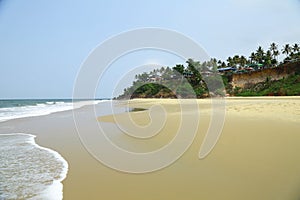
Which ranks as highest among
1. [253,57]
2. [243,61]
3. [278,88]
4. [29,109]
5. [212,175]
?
[253,57]

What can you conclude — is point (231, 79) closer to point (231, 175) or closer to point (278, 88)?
point (278, 88)

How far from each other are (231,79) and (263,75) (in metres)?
5.11

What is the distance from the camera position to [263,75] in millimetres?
29500

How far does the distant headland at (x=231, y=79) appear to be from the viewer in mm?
25812

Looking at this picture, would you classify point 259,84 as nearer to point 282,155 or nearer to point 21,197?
point 282,155

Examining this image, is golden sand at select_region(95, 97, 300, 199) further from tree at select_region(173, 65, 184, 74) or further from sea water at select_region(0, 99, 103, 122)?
tree at select_region(173, 65, 184, 74)

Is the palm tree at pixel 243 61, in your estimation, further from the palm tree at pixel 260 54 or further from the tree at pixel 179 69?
the tree at pixel 179 69

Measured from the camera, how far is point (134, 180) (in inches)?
105

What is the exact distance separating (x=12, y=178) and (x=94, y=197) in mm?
1407

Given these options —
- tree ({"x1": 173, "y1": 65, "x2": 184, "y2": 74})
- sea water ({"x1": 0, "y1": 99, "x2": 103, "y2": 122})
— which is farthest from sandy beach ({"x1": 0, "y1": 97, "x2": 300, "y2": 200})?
tree ({"x1": 173, "y1": 65, "x2": 184, "y2": 74})

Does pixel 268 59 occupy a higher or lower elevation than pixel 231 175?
higher

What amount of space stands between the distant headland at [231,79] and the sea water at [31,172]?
1823 cm

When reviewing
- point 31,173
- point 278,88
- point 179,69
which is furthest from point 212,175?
point 179,69

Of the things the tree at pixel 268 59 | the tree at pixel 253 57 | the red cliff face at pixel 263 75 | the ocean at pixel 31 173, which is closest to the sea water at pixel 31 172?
the ocean at pixel 31 173
